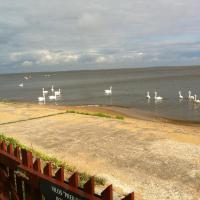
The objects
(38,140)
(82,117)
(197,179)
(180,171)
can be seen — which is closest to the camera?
(197,179)

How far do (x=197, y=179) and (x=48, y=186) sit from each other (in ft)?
11.6

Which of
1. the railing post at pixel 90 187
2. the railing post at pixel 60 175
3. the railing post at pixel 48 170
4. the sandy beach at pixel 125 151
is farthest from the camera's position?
the sandy beach at pixel 125 151

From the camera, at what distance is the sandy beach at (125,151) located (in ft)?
20.3

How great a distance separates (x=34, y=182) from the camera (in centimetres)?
412

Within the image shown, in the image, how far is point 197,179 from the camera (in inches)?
253

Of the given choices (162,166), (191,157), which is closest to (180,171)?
(162,166)

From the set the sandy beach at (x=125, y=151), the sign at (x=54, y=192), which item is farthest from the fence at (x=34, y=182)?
the sandy beach at (x=125, y=151)

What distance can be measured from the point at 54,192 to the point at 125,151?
4756 mm

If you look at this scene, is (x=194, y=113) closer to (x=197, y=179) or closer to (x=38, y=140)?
(x=38, y=140)

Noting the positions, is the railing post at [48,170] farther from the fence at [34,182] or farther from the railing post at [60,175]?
the railing post at [60,175]

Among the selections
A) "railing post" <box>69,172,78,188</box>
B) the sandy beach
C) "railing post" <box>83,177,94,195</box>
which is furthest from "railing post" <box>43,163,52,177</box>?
the sandy beach

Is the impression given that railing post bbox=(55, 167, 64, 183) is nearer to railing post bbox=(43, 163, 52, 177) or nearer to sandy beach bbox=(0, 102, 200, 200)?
railing post bbox=(43, 163, 52, 177)

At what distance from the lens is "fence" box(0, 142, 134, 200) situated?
3.51 metres

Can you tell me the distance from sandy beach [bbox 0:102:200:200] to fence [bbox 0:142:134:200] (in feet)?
6.52
